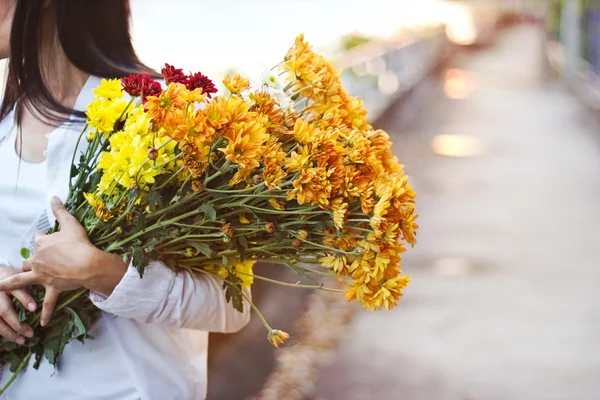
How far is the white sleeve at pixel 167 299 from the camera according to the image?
1.56 m

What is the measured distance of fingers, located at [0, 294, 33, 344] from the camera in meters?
1.62

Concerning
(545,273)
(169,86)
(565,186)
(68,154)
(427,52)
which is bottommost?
(68,154)

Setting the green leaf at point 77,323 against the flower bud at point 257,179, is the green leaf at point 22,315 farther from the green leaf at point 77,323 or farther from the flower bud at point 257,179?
the flower bud at point 257,179

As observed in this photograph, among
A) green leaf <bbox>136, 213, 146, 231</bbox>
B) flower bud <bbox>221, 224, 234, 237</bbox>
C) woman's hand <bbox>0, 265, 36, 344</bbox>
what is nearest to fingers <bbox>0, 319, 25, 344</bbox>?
woman's hand <bbox>0, 265, 36, 344</bbox>

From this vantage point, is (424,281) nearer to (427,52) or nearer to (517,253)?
(517,253)

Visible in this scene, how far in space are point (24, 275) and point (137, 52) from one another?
1.87ft

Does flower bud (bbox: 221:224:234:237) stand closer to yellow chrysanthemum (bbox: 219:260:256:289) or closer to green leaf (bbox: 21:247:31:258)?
yellow chrysanthemum (bbox: 219:260:256:289)

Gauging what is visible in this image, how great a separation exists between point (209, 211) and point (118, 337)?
420mm

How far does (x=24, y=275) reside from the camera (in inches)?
62.5

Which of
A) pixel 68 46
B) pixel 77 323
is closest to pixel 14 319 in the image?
pixel 77 323

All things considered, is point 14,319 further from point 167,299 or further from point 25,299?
point 167,299

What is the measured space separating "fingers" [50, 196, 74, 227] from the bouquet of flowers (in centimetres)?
2

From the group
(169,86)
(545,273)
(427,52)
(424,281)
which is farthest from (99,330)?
(427,52)

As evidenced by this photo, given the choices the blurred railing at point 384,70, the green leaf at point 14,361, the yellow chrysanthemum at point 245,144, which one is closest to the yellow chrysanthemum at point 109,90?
the yellow chrysanthemum at point 245,144
